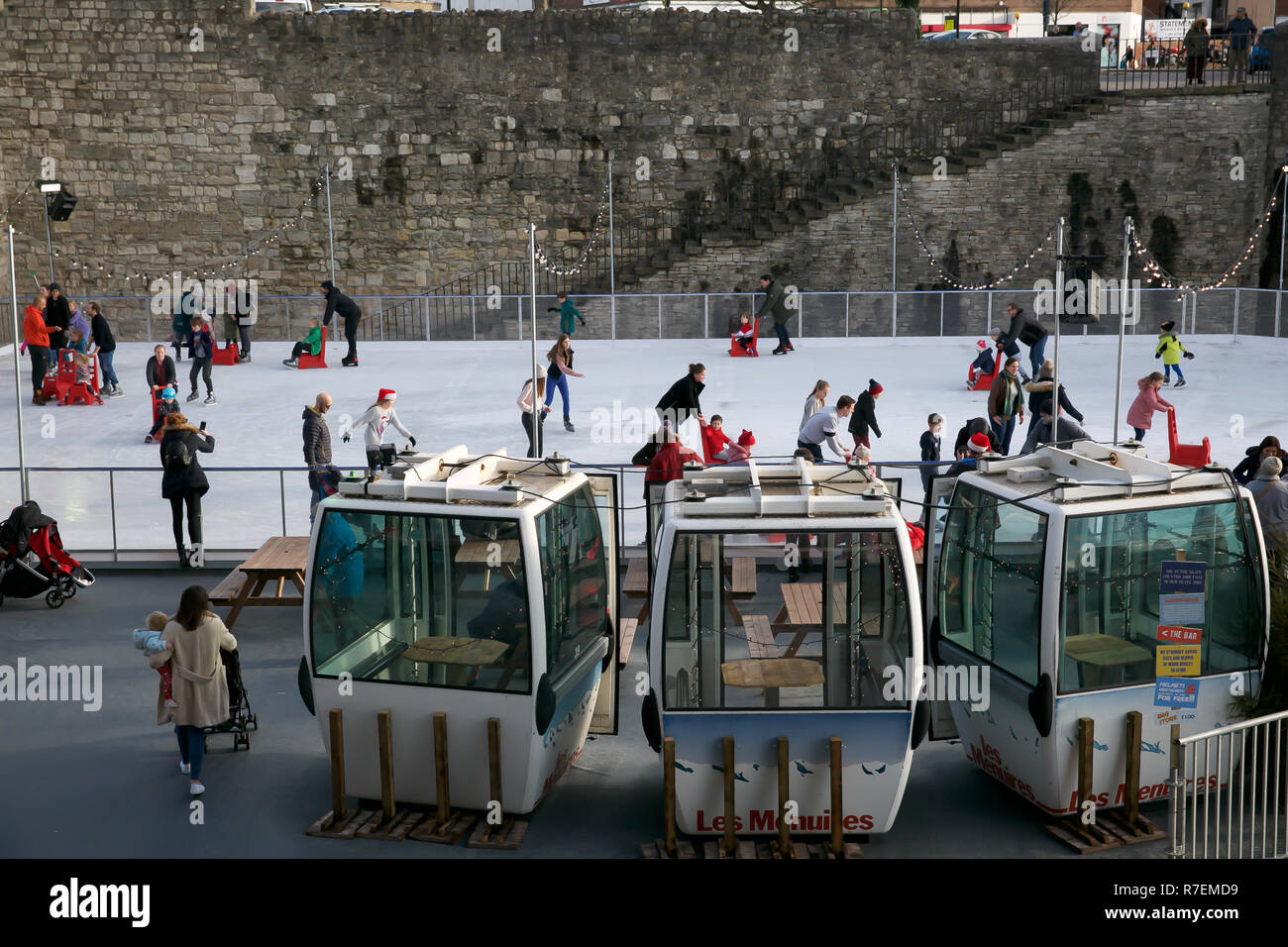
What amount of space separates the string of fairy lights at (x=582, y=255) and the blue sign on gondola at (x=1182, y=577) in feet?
76.7

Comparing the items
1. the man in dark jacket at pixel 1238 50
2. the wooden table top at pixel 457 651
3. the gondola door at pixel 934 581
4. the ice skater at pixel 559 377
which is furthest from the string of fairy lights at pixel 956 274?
the wooden table top at pixel 457 651

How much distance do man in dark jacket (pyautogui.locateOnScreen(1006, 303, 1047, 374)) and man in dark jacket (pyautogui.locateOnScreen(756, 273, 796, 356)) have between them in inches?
155

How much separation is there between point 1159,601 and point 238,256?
25.3 meters

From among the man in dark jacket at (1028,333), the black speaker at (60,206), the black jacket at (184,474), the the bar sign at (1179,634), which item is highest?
the black speaker at (60,206)

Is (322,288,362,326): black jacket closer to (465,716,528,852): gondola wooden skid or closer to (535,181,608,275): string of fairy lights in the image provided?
(535,181,608,275): string of fairy lights

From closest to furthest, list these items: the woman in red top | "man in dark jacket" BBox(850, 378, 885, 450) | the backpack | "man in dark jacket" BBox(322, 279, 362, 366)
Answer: the backpack, "man in dark jacket" BBox(850, 378, 885, 450), the woman in red top, "man in dark jacket" BBox(322, 279, 362, 366)

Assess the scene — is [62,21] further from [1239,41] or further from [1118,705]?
[1118,705]

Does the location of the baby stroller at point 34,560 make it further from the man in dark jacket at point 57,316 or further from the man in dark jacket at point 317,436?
the man in dark jacket at point 57,316

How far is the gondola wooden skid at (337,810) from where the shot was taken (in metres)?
6.68

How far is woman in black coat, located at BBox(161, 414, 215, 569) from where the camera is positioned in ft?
35.3

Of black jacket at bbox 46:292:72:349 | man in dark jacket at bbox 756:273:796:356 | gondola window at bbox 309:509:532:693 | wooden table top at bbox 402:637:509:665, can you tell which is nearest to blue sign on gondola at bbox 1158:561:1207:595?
gondola window at bbox 309:509:532:693

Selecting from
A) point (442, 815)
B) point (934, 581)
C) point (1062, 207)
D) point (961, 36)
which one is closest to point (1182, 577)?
point (934, 581)

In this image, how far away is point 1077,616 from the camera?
21.8 ft

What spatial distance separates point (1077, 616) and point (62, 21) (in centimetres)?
2664
